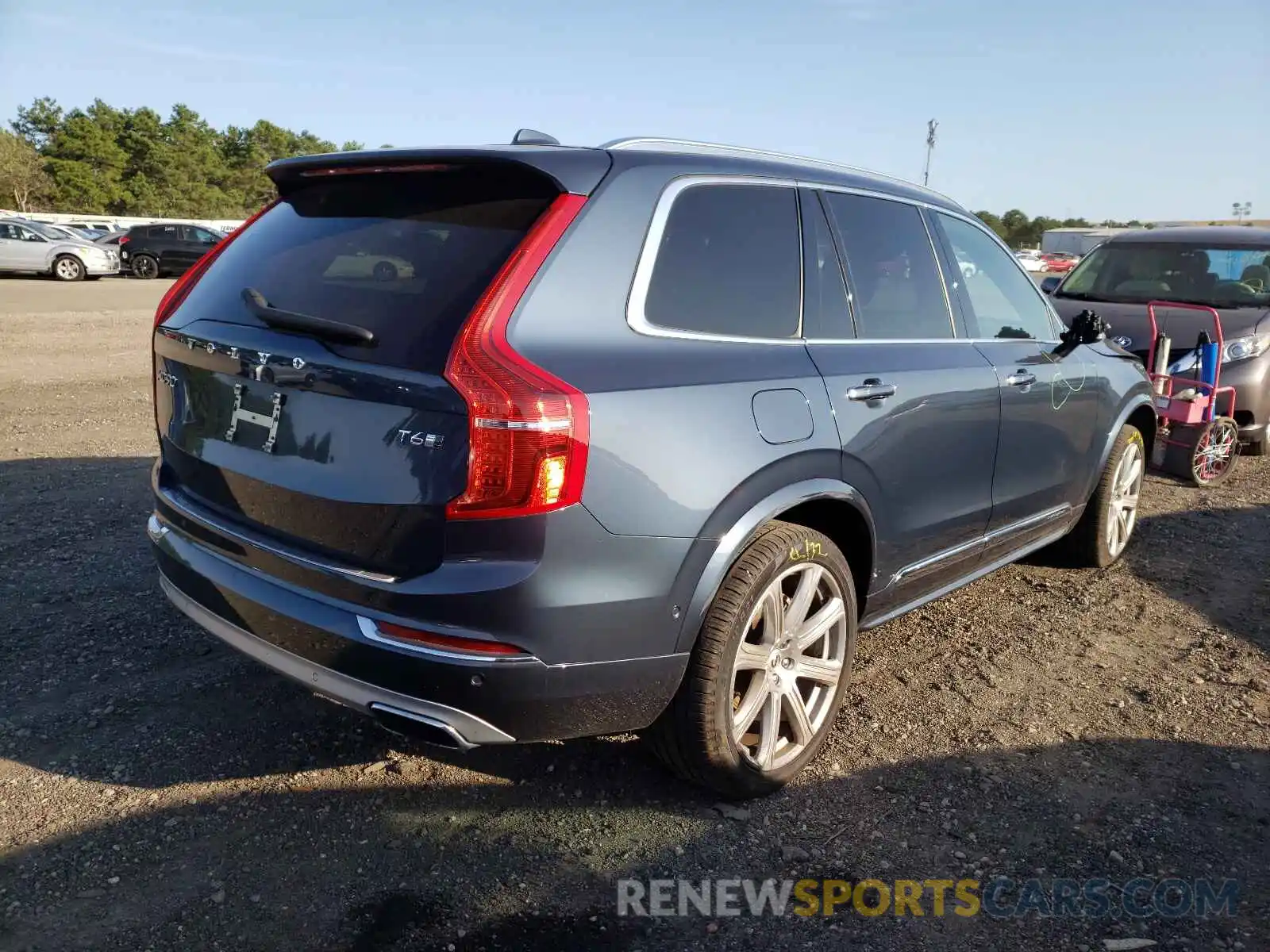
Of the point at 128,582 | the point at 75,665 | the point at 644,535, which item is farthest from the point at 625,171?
the point at 128,582

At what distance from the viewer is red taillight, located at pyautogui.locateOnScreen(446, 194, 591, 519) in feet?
7.47

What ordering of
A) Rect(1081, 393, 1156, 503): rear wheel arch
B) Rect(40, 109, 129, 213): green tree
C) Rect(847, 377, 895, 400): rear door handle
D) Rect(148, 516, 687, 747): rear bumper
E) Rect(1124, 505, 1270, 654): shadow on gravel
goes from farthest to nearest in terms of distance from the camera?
Rect(40, 109, 129, 213): green tree < Rect(1081, 393, 1156, 503): rear wheel arch < Rect(1124, 505, 1270, 654): shadow on gravel < Rect(847, 377, 895, 400): rear door handle < Rect(148, 516, 687, 747): rear bumper

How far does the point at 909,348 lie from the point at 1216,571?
9.66ft

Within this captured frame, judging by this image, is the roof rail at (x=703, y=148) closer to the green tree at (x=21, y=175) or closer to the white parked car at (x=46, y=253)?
the white parked car at (x=46, y=253)

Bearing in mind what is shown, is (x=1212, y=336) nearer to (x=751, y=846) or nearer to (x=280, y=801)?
(x=751, y=846)

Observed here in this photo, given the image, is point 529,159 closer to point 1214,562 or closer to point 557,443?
point 557,443

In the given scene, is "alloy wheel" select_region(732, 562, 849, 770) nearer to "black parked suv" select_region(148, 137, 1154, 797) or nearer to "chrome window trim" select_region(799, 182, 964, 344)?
"black parked suv" select_region(148, 137, 1154, 797)

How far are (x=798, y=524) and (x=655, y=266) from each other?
963 millimetres

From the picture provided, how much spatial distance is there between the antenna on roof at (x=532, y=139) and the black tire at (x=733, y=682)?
1.33m

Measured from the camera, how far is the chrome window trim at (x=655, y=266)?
103 inches

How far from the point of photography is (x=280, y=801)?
293cm

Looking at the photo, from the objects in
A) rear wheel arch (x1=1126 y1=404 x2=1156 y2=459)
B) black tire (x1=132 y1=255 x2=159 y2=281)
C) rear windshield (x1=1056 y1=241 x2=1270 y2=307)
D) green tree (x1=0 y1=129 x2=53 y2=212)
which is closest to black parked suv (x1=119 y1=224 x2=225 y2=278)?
black tire (x1=132 y1=255 x2=159 y2=281)

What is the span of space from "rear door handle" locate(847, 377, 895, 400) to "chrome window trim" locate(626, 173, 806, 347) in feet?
0.81

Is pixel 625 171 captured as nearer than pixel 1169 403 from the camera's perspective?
Yes
